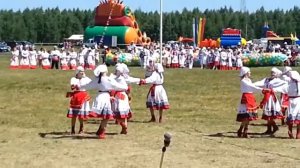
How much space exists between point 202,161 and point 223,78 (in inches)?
911

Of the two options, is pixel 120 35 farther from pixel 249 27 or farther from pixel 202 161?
pixel 202 161

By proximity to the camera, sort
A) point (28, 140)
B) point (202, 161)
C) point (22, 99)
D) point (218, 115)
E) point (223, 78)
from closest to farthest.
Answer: point (202, 161)
point (28, 140)
point (218, 115)
point (22, 99)
point (223, 78)

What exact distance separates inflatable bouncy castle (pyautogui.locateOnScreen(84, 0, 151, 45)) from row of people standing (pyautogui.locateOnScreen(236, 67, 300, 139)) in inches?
2296

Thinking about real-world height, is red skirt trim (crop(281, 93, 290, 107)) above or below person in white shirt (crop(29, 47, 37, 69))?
above

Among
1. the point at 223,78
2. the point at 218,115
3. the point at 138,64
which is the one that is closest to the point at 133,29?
the point at 138,64

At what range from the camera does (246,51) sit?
49.9m

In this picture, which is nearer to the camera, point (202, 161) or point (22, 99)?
point (202, 161)

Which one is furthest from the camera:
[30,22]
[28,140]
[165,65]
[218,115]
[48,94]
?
[30,22]

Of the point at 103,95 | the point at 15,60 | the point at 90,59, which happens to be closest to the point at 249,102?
the point at 103,95

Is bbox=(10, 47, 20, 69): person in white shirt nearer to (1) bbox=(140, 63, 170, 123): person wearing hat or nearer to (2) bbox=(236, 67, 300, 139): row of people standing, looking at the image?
(1) bbox=(140, 63, 170, 123): person wearing hat

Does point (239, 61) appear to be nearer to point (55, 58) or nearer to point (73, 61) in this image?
point (73, 61)

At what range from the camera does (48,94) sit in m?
26.1

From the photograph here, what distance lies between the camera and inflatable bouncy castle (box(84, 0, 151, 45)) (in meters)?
74.9

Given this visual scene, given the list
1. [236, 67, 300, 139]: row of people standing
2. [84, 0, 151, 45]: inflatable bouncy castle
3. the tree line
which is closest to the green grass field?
[236, 67, 300, 139]: row of people standing
